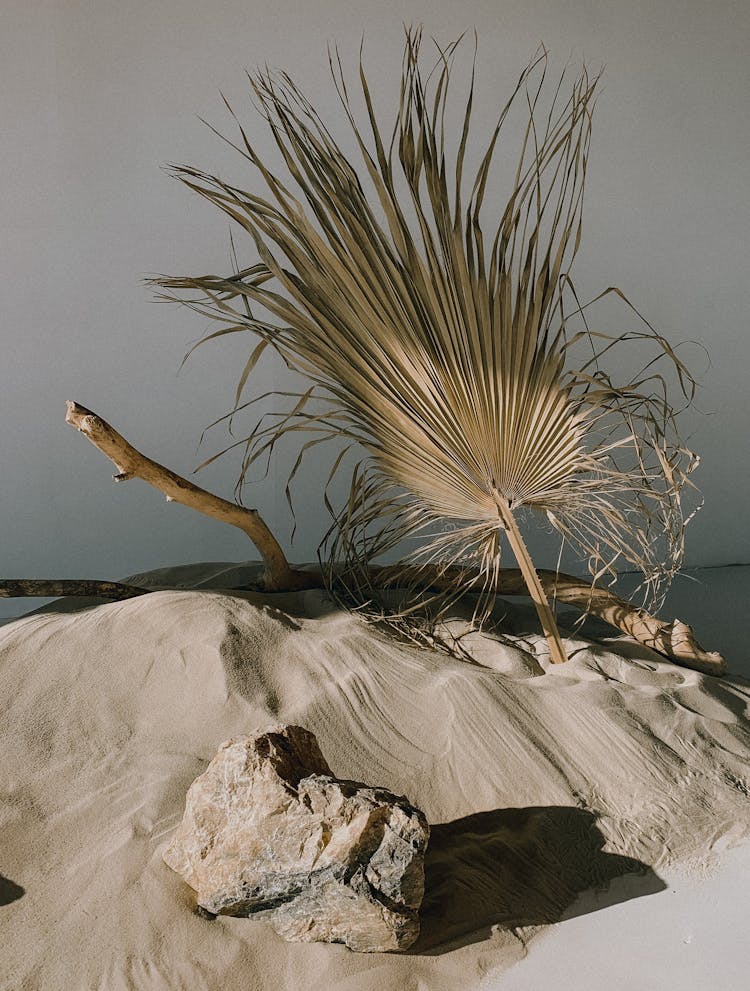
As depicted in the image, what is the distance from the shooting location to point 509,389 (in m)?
2.05

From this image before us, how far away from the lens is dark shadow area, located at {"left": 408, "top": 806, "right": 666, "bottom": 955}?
4.27ft

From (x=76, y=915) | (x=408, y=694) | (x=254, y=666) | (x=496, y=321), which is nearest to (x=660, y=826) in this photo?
(x=408, y=694)

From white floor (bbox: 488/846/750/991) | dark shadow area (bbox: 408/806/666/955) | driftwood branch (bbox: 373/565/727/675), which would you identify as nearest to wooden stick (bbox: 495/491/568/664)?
driftwood branch (bbox: 373/565/727/675)

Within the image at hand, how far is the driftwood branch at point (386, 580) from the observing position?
2006 mm

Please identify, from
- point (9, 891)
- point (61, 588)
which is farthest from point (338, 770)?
point (61, 588)

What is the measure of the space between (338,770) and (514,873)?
0.33 meters

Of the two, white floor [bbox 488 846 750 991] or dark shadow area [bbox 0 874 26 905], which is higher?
dark shadow area [bbox 0 874 26 905]

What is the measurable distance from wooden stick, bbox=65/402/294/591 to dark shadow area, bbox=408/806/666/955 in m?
0.91

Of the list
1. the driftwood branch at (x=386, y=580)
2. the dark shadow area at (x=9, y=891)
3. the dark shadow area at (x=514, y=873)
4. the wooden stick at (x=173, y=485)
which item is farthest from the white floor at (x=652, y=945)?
the wooden stick at (x=173, y=485)

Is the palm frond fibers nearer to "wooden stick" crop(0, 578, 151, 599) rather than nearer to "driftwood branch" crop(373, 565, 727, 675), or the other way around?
"driftwood branch" crop(373, 565, 727, 675)

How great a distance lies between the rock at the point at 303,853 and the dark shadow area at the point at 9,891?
20 centimetres

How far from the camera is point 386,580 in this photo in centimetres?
230

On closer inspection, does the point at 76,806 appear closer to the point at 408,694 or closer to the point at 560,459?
the point at 408,694

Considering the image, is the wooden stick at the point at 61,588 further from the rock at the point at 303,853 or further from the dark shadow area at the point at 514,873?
the dark shadow area at the point at 514,873
